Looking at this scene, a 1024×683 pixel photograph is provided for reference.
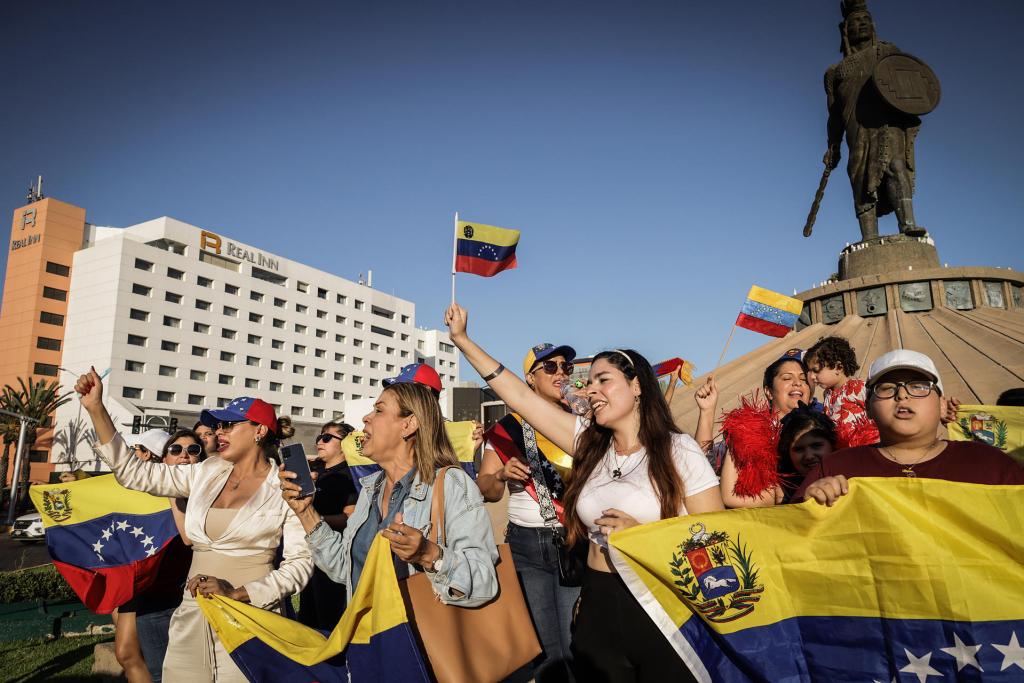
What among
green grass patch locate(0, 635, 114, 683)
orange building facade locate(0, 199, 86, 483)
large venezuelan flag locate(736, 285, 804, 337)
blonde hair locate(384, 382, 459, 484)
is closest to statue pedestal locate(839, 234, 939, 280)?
large venezuelan flag locate(736, 285, 804, 337)

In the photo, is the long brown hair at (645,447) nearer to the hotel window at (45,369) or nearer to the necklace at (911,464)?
the necklace at (911,464)

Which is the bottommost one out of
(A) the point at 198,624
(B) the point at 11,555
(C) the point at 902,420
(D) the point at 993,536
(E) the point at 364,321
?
(B) the point at 11,555

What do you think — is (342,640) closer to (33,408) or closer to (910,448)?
(910,448)

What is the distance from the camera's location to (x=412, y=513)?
3139mm

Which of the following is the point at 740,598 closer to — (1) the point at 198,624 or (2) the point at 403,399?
(2) the point at 403,399

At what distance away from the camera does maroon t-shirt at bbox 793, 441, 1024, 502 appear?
2.71 meters

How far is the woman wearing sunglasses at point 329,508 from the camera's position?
18.7 ft

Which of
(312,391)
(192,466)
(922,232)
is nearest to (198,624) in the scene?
(192,466)

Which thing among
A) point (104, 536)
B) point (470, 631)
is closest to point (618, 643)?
point (470, 631)

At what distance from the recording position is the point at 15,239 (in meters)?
63.0

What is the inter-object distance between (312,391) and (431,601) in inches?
2993

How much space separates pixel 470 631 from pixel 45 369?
230 feet

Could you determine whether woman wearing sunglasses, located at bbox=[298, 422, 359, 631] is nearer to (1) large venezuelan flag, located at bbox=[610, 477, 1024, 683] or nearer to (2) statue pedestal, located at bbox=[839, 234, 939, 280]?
(1) large venezuelan flag, located at bbox=[610, 477, 1024, 683]

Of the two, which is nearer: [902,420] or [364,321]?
[902,420]
